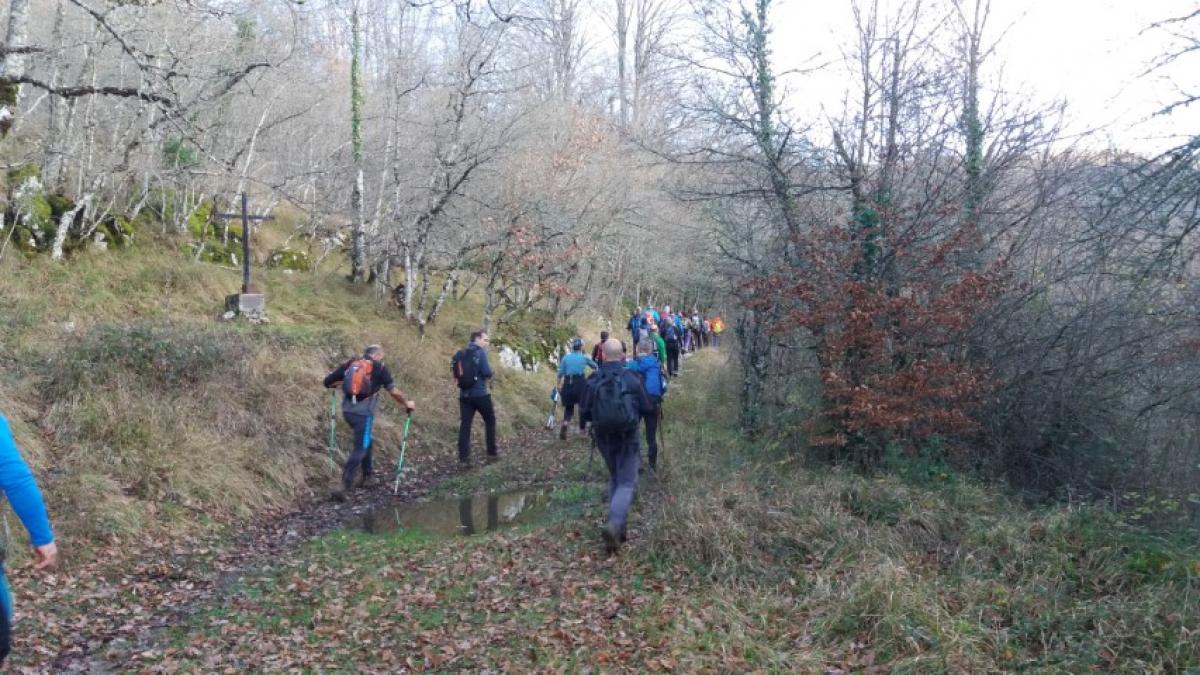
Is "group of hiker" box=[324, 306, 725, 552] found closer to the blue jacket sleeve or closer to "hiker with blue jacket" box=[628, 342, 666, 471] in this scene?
"hiker with blue jacket" box=[628, 342, 666, 471]

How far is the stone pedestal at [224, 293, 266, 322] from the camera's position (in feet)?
46.0

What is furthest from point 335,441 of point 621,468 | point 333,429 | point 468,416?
point 621,468

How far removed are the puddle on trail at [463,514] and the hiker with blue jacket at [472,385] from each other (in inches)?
68.6

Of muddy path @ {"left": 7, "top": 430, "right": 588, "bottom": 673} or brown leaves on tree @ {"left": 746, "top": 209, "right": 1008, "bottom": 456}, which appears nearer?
muddy path @ {"left": 7, "top": 430, "right": 588, "bottom": 673}

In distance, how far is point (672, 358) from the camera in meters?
23.2

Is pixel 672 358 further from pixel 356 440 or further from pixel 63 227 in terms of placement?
pixel 63 227

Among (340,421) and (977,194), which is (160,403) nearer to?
(340,421)

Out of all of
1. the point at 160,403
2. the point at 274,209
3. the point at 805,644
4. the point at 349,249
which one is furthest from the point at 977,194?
the point at 274,209

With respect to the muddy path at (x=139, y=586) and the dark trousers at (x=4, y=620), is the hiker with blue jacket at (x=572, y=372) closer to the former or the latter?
the muddy path at (x=139, y=586)

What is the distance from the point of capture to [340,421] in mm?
12008

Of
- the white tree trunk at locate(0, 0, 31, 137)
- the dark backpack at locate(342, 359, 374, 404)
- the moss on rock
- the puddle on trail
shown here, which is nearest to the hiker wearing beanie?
the puddle on trail

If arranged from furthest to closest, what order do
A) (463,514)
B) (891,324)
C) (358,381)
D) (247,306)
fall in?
(247,306), (358,381), (463,514), (891,324)

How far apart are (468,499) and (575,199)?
1076 cm

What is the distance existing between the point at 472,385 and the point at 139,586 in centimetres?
566
